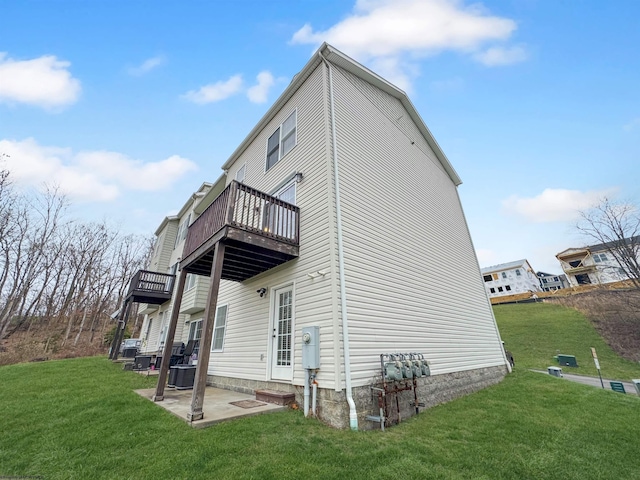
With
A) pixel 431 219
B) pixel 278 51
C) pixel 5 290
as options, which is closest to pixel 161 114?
pixel 278 51

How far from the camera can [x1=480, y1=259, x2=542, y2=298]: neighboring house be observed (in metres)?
35.2

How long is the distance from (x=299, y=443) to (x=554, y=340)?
2248 centimetres

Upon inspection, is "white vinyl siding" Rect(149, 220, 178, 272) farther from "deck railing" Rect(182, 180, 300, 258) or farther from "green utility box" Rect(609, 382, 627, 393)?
"green utility box" Rect(609, 382, 627, 393)

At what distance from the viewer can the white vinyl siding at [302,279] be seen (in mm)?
5027

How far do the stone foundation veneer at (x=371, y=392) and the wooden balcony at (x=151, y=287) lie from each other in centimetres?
749

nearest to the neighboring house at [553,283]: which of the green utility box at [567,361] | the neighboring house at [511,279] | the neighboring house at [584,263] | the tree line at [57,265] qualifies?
the neighboring house at [511,279]

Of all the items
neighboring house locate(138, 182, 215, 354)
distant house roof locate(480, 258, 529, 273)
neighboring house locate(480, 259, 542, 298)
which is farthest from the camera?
distant house roof locate(480, 258, 529, 273)

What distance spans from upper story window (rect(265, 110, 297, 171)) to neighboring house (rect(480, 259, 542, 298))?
35.6m

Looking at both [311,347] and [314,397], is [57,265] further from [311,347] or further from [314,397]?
[314,397]

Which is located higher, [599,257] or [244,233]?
[599,257]

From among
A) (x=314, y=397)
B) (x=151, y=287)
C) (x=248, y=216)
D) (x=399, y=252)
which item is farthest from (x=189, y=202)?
(x=314, y=397)

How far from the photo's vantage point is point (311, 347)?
4.72m

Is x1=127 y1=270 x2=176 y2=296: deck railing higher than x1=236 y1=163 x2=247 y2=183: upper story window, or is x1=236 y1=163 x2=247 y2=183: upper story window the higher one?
x1=236 y1=163 x2=247 y2=183: upper story window

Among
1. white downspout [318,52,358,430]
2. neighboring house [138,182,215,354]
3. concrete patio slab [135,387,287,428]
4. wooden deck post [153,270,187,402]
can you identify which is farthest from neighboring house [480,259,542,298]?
wooden deck post [153,270,187,402]
